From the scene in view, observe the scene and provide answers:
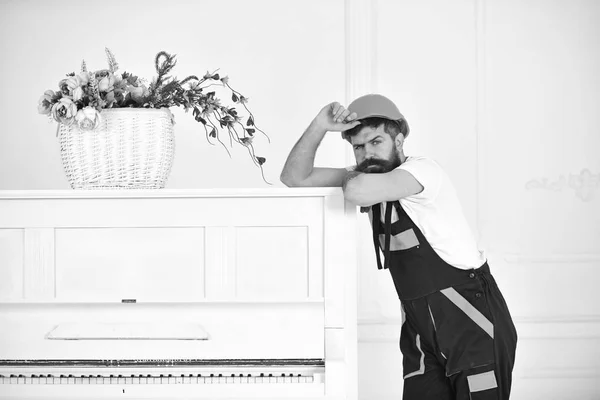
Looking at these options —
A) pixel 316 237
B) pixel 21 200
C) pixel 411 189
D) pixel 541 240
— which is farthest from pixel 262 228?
pixel 541 240

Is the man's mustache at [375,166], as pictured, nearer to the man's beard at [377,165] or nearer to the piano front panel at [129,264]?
the man's beard at [377,165]

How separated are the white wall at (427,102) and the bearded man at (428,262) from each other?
1.24 m

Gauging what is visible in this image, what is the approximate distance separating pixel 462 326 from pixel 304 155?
0.82 m

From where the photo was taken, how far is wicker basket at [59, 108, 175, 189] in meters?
2.24

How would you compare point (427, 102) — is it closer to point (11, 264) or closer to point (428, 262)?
point (428, 262)

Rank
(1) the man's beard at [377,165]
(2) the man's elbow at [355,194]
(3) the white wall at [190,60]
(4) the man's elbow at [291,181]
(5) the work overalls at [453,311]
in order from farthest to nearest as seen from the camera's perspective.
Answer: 1. (3) the white wall at [190,60]
2. (4) the man's elbow at [291,181]
3. (1) the man's beard at [377,165]
4. (5) the work overalls at [453,311]
5. (2) the man's elbow at [355,194]

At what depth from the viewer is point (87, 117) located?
2.17 m

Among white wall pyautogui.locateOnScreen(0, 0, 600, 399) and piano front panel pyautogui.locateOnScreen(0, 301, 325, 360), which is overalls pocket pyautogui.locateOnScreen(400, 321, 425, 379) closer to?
piano front panel pyautogui.locateOnScreen(0, 301, 325, 360)

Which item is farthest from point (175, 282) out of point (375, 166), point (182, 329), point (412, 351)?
point (412, 351)

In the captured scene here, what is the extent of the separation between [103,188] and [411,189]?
3.38ft

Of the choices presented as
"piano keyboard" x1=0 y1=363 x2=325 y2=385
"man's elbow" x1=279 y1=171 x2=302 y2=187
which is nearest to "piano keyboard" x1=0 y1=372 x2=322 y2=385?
"piano keyboard" x1=0 y1=363 x2=325 y2=385

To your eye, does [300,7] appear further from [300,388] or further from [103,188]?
[300,388]

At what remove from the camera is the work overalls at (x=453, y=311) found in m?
2.20

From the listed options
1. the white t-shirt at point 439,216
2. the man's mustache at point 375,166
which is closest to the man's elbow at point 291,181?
the man's mustache at point 375,166
